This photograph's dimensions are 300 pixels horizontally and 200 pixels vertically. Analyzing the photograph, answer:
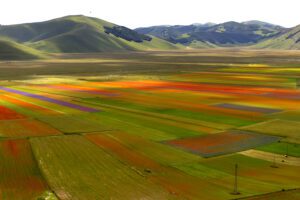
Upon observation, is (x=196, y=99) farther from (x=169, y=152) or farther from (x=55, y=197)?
(x=55, y=197)

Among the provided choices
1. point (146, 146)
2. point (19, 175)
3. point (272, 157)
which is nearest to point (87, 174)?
point (19, 175)

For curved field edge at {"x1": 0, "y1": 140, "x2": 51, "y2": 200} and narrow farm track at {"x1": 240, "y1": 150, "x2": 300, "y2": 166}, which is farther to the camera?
narrow farm track at {"x1": 240, "y1": 150, "x2": 300, "y2": 166}

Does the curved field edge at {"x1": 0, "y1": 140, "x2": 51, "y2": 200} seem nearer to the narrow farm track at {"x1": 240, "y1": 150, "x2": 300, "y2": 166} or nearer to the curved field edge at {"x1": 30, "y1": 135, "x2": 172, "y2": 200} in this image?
the curved field edge at {"x1": 30, "y1": 135, "x2": 172, "y2": 200}

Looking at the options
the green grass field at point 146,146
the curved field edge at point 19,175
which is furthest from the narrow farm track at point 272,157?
the curved field edge at point 19,175

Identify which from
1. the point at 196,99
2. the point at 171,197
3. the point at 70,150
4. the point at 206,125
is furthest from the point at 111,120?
the point at 171,197

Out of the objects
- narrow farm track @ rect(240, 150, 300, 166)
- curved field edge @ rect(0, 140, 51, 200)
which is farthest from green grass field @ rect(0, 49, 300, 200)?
narrow farm track @ rect(240, 150, 300, 166)

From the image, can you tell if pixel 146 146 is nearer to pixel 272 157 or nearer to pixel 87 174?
pixel 87 174

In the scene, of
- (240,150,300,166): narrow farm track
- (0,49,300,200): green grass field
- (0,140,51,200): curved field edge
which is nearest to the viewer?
(0,140,51,200): curved field edge

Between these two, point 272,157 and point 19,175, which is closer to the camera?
point 19,175

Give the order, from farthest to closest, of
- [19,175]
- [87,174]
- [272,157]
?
[272,157] → [87,174] → [19,175]
